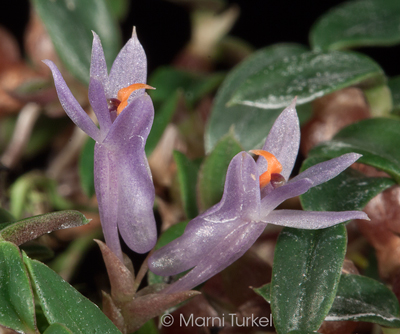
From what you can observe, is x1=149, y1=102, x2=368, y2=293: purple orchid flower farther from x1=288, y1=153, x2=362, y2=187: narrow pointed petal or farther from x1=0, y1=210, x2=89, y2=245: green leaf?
x1=0, y1=210, x2=89, y2=245: green leaf

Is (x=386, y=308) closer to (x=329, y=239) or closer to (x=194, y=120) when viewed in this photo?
(x=329, y=239)

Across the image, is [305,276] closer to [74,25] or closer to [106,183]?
[106,183]

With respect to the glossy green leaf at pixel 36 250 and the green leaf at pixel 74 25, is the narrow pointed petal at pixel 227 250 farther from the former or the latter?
the green leaf at pixel 74 25

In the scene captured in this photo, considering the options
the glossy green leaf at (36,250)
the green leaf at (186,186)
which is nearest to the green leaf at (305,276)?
the green leaf at (186,186)

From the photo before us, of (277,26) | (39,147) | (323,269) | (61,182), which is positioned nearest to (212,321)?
(323,269)

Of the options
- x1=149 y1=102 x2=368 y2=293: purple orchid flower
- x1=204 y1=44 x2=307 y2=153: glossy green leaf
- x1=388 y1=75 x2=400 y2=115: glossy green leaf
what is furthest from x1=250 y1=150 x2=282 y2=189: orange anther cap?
x1=388 y1=75 x2=400 y2=115: glossy green leaf

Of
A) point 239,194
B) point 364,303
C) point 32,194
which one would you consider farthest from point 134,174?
point 32,194
